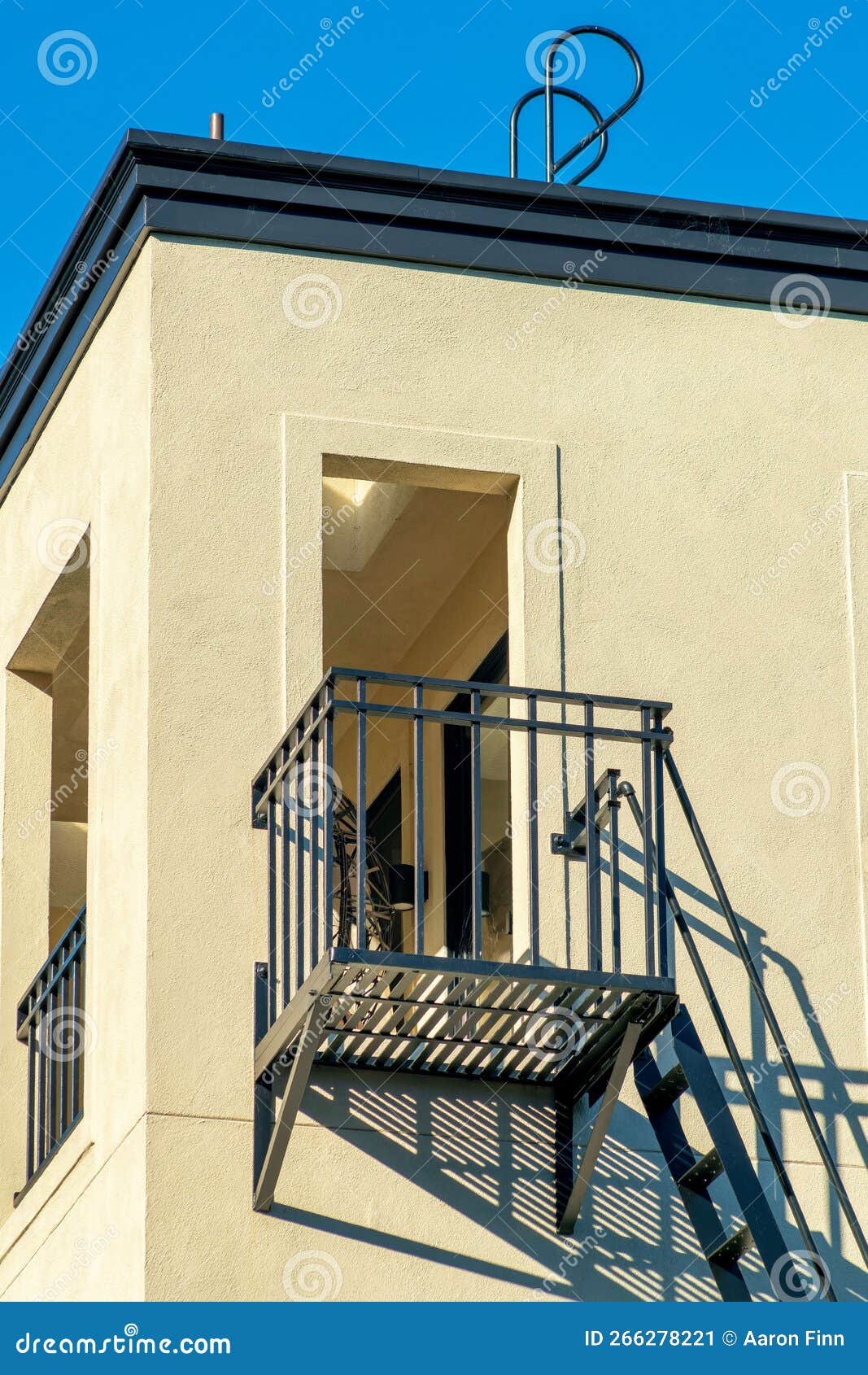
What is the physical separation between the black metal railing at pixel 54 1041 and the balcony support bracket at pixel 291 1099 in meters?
1.84

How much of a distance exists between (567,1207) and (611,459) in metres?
3.93

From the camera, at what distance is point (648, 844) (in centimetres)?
1070

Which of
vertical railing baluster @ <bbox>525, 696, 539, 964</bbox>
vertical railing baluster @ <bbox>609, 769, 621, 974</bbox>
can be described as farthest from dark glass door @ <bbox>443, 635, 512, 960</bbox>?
vertical railing baluster @ <bbox>525, 696, 539, 964</bbox>

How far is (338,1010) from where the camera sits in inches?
418

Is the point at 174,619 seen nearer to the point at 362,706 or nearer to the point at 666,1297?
the point at 362,706

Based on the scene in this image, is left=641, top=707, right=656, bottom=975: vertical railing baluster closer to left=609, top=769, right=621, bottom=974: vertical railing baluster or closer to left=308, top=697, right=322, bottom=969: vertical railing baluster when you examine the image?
left=609, top=769, right=621, bottom=974: vertical railing baluster

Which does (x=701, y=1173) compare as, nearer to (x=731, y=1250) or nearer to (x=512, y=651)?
(x=731, y=1250)

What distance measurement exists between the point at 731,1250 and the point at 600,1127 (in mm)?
778

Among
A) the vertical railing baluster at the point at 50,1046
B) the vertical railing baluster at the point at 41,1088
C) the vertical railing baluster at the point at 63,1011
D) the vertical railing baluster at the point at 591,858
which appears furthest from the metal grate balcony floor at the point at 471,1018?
the vertical railing baluster at the point at 41,1088

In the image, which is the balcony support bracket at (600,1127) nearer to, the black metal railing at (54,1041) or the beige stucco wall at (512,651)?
the beige stucco wall at (512,651)

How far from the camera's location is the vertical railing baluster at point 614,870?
408 inches

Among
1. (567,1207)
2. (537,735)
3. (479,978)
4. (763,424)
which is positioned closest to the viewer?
(479,978)

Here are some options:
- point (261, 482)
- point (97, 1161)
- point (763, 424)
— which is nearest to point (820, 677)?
point (763, 424)

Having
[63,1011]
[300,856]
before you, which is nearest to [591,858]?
[300,856]
